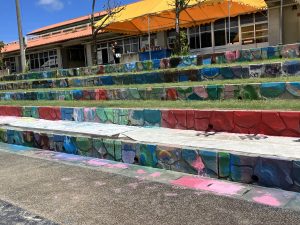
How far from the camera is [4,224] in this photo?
450 centimetres

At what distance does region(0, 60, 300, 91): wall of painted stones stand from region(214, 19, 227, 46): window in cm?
1008

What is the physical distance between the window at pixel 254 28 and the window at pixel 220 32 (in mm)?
1166

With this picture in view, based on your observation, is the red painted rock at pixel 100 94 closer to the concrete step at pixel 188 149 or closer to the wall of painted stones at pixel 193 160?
the concrete step at pixel 188 149

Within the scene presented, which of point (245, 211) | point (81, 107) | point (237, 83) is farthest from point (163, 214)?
point (81, 107)

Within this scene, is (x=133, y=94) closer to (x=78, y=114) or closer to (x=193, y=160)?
(x=78, y=114)

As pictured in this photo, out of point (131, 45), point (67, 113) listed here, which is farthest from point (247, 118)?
point (131, 45)

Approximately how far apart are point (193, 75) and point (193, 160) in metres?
4.30

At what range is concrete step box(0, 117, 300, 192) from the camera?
4809 mm

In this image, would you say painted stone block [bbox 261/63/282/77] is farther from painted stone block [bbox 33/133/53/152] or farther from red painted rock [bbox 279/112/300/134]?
painted stone block [bbox 33/133/53/152]

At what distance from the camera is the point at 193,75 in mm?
9609

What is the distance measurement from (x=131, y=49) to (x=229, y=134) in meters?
20.7

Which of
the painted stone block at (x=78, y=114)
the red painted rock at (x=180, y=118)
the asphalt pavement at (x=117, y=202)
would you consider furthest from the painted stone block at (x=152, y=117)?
the painted stone block at (x=78, y=114)

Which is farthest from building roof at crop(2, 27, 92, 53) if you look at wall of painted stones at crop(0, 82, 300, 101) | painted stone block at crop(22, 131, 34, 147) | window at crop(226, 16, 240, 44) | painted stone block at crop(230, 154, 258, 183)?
painted stone block at crop(230, 154, 258, 183)

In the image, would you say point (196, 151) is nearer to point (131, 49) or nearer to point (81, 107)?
point (81, 107)
